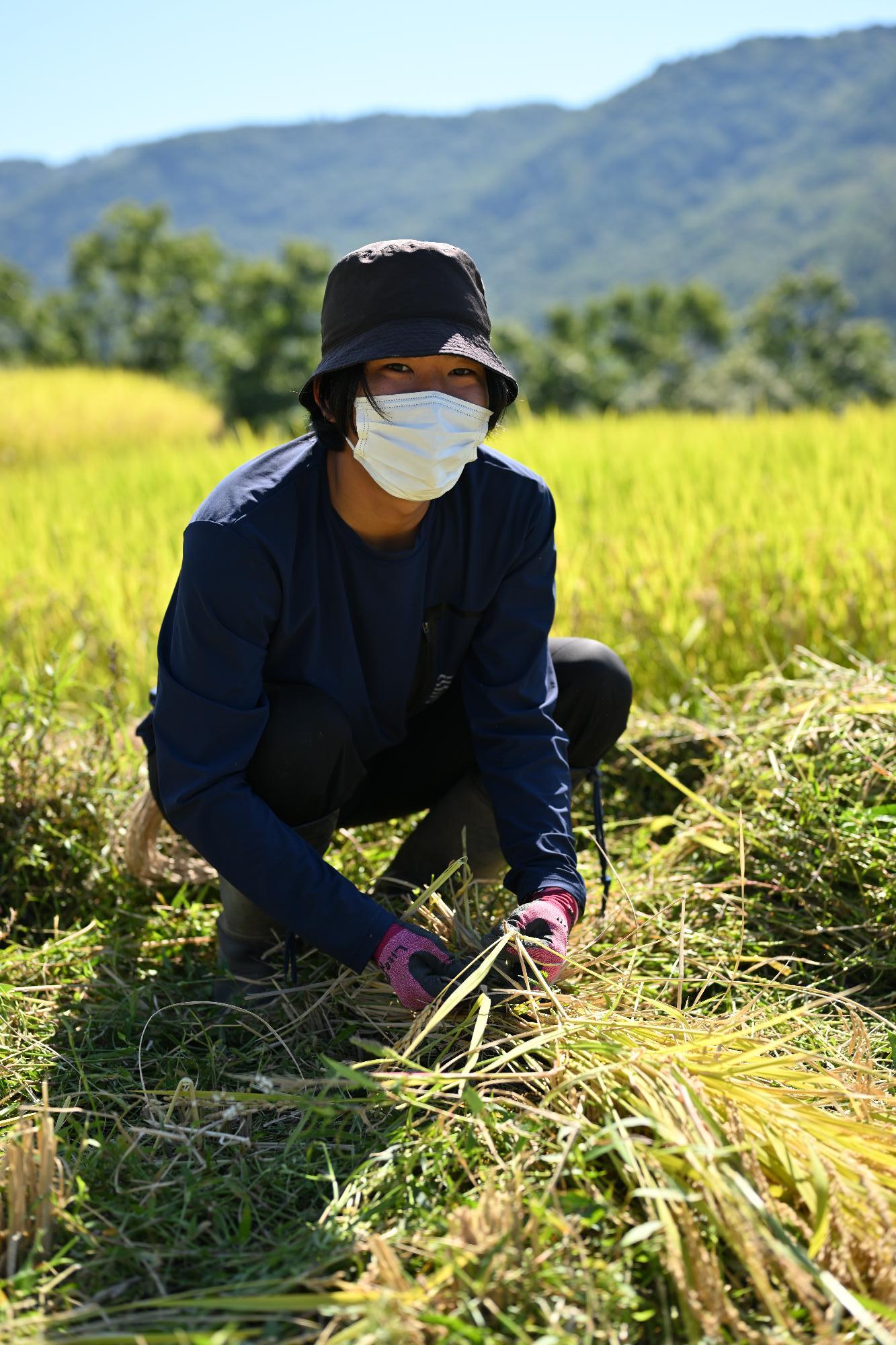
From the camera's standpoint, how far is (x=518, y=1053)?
1.38 m

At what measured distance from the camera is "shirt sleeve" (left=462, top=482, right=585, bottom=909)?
5.88 ft

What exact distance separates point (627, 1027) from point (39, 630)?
8.88ft

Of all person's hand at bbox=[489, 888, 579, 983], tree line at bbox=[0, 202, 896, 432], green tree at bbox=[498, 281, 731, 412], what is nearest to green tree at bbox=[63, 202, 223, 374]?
tree line at bbox=[0, 202, 896, 432]

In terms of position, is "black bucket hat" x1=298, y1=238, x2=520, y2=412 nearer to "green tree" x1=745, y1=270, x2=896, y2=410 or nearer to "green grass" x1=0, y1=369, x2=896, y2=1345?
"green grass" x1=0, y1=369, x2=896, y2=1345

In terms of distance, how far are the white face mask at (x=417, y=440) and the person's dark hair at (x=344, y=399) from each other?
2 cm

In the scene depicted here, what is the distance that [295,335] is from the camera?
1753 cm

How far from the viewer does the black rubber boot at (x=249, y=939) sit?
1.79 metres

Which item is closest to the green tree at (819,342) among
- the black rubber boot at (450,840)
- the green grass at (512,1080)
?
the green grass at (512,1080)

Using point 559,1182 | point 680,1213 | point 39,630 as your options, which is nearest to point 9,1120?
point 559,1182

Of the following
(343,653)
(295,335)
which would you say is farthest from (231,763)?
(295,335)

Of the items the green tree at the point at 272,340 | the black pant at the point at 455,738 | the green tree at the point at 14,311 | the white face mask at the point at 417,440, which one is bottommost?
the black pant at the point at 455,738

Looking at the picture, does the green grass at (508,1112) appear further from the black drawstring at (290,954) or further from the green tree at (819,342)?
the green tree at (819,342)

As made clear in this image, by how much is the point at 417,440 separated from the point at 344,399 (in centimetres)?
14

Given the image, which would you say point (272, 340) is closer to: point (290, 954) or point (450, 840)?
point (450, 840)
